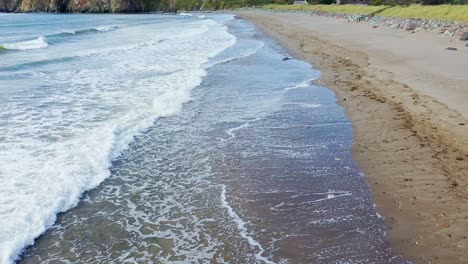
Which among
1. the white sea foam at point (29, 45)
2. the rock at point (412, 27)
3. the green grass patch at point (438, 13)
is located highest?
the green grass patch at point (438, 13)

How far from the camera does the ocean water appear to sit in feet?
18.1

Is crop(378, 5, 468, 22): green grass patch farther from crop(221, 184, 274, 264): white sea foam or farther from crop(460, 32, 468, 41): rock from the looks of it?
crop(221, 184, 274, 264): white sea foam

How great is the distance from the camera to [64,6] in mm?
136875

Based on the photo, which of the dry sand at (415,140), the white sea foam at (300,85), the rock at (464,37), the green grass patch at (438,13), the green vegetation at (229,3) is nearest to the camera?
the dry sand at (415,140)

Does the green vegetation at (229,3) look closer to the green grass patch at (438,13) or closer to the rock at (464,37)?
the green grass patch at (438,13)

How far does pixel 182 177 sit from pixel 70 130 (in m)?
4.04

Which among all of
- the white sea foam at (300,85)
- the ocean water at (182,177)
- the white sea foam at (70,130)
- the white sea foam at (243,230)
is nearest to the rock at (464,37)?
the white sea foam at (300,85)

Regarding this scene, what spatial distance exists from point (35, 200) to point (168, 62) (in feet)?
54.5

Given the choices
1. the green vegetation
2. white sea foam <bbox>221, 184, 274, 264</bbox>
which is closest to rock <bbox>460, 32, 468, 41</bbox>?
white sea foam <bbox>221, 184, 274, 264</bbox>

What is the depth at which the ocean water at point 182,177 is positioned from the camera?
552cm

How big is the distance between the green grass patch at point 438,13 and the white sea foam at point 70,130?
2318cm

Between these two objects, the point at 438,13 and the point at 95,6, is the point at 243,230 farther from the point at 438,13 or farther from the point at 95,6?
the point at 95,6

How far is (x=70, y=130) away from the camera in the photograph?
1054 cm

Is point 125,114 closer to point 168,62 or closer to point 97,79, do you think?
point 97,79
